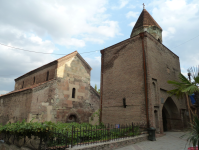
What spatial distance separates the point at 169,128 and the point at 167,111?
154 cm

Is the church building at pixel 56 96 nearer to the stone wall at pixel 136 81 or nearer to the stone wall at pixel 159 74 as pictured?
the stone wall at pixel 136 81

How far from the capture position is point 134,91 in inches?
456

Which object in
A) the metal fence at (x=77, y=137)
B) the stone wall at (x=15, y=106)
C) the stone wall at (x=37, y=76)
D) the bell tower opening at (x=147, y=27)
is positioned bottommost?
the metal fence at (x=77, y=137)

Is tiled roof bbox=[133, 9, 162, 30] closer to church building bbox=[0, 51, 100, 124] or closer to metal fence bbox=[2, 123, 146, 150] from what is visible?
church building bbox=[0, 51, 100, 124]

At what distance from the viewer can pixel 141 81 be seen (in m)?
11.4

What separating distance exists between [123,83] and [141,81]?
169 centimetres

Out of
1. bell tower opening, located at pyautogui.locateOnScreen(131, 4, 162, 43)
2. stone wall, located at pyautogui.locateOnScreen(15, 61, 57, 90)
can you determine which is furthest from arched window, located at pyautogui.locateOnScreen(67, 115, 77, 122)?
bell tower opening, located at pyautogui.locateOnScreen(131, 4, 162, 43)

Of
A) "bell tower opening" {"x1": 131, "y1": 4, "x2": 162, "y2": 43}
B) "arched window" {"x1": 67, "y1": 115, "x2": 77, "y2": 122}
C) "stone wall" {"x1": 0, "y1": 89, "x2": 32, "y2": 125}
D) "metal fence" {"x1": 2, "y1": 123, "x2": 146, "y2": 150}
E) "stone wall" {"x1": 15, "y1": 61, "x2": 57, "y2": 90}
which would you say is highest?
"bell tower opening" {"x1": 131, "y1": 4, "x2": 162, "y2": 43}

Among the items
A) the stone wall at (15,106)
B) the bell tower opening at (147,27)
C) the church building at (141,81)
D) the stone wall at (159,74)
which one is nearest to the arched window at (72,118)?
the church building at (141,81)

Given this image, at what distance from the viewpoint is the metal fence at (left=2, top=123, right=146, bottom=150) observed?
636cm

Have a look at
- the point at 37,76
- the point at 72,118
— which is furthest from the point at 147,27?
the point at 37,76

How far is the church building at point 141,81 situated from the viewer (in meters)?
11.0

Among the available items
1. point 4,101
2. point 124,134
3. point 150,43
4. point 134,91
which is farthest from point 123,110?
point 4,101

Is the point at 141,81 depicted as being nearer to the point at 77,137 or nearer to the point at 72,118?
the point at 77,137
